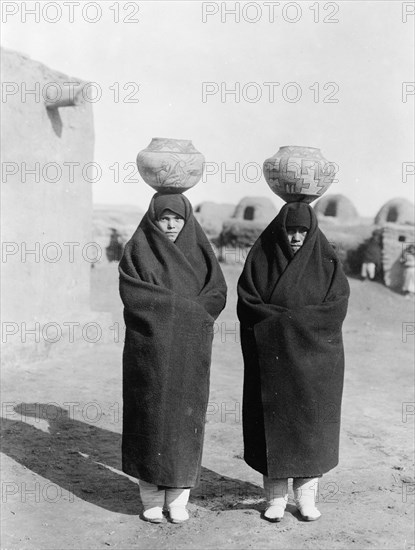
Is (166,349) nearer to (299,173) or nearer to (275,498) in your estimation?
(275,498)

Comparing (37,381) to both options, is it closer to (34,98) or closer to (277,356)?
(34,98)

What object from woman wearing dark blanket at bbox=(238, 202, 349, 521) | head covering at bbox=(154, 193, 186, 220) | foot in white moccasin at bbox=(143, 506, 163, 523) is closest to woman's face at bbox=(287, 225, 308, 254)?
woman wearing dark blanket at bbox=(238, 202, 349, 521)

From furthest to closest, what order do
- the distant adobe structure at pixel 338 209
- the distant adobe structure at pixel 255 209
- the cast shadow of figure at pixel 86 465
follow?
the distant adobe structure at pixel 338 209 → the distant adobe structure at pixel 255 209 → the cast shadow of figure at pixel 86 465

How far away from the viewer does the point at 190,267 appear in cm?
409

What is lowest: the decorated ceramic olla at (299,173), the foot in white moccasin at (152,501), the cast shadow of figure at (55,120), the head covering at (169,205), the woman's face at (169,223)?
the foot in white moccasin at (152,501)

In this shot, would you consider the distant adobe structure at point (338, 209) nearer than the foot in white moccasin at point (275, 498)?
No

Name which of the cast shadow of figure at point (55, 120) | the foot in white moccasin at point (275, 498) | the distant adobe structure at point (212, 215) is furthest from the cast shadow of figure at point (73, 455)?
the distant adobe structure at point (212, 215)

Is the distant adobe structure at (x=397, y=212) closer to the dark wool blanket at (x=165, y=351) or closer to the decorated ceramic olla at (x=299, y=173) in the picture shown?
the decorated ceramic olla at (x=299, y=173)

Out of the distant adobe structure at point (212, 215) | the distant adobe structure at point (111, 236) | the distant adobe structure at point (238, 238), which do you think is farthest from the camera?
the distant adobe structure at point (212, 215)

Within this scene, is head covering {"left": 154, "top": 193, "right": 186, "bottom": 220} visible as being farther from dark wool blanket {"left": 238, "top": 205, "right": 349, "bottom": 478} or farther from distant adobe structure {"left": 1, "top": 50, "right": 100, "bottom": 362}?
distant adobe structure {"left": 1, "top": 50, "right": 100, "bottom": 362}

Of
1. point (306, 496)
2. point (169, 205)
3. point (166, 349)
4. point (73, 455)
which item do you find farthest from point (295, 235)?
point (73, 455)

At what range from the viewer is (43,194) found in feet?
27.1

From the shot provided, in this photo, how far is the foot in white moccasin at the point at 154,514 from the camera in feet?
13.6

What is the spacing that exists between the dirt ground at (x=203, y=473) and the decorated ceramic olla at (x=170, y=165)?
1.81 m
